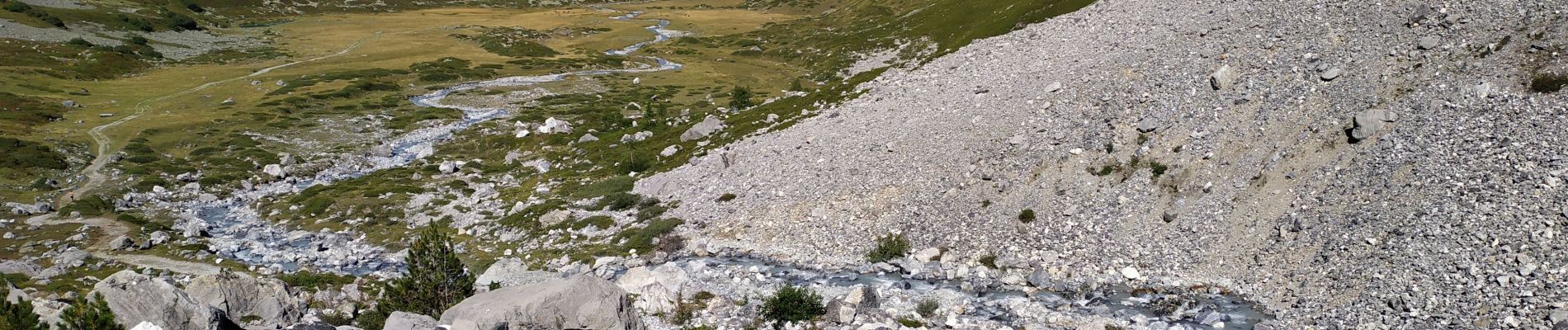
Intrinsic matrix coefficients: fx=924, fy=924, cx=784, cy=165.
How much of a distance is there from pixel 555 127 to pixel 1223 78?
220 ft

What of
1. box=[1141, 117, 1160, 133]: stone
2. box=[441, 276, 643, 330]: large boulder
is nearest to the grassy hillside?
box=[1141, 117, 1160, 133]: stone

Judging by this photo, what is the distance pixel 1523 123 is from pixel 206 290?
4788 cm

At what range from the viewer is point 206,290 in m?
33.8

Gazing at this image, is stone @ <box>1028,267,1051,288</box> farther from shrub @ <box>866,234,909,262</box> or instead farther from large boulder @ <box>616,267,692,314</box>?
large boulder @ <box>616,267,692,314</box>

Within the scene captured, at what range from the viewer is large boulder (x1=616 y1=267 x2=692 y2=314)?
112ft

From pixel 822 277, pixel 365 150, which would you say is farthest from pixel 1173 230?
pixel 365 150

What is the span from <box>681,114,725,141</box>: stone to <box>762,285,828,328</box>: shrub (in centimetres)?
4112

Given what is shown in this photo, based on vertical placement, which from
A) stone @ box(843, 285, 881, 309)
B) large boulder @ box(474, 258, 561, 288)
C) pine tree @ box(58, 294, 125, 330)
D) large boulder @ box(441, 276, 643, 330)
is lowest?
large boulder @ box(474, 258, 561, 288)

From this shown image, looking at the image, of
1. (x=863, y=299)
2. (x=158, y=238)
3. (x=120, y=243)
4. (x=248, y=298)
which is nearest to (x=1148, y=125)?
(x=863, y=299)

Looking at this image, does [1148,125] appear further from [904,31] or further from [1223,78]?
[904,31]

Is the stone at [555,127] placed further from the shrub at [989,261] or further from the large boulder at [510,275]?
the shrub at [989,261]

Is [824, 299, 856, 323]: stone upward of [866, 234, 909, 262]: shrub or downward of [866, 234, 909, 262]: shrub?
upward

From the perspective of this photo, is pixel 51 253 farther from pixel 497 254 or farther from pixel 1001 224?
pixel 1001 224

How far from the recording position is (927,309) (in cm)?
3291
